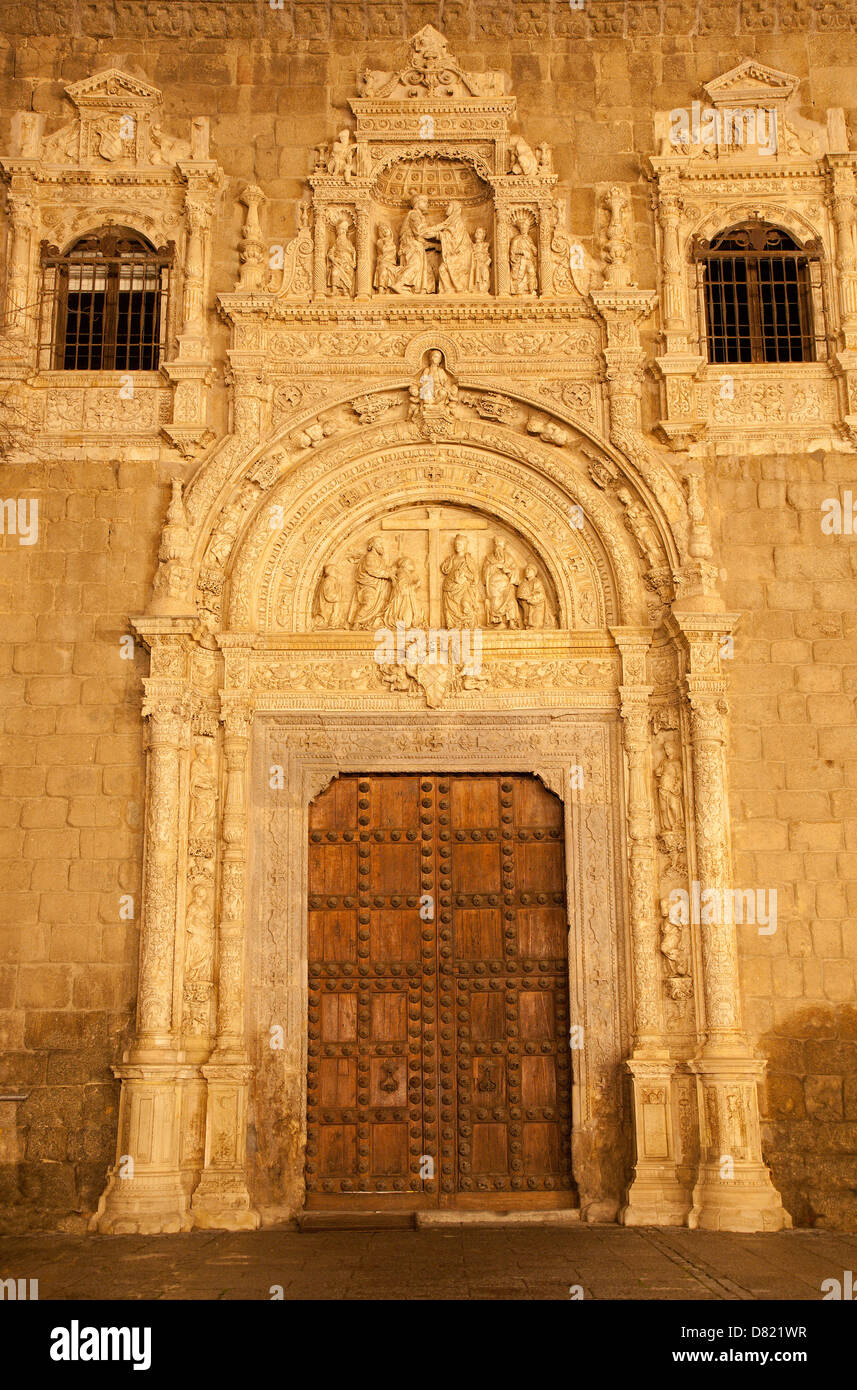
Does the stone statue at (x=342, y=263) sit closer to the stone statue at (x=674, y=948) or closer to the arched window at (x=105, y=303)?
the arched window at (x=105, y=303)

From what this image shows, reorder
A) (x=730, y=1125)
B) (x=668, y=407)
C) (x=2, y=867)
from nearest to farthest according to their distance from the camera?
(x=730, y=1125) → (x=2, y=867) → (x=668, y=407)

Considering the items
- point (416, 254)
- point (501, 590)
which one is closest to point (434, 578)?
point (501, 590)

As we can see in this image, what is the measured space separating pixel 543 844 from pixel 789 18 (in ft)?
23.1

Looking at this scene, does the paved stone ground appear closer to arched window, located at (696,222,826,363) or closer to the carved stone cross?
the carved stone cross

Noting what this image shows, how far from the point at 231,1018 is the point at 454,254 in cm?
614

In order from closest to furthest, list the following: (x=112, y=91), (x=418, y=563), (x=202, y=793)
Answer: (x=202, y=793), (x=418, y=563), (x=112, y=91)

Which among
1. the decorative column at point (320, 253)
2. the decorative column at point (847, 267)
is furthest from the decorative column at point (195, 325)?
the decorative column at point (847, 267)

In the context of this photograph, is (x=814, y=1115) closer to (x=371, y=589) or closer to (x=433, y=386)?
(x=371, y=589)

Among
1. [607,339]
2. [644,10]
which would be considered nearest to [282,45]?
[644,10]

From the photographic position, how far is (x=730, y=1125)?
8.53 meters

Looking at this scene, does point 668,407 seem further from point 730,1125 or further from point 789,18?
point 730,1125

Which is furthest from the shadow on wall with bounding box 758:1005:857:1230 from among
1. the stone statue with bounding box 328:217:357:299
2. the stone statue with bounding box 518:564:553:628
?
the stone statue with bounding box 328:217:357:299

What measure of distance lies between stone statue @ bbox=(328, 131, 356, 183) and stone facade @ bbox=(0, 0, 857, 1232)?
28mm

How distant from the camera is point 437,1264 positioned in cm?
711
